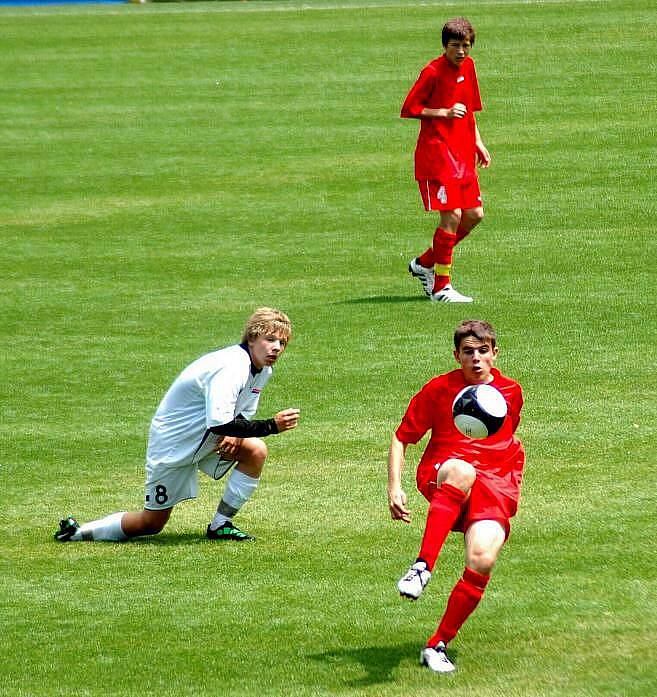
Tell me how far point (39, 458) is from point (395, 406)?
2.77m

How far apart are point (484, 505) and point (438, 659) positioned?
75 centimetres

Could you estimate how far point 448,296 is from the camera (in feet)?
46.4

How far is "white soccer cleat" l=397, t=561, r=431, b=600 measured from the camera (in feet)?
20.8

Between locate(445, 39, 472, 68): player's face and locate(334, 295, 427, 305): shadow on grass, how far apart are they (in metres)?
2.40

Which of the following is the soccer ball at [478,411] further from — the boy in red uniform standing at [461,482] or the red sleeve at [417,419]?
the red sleeve at [417,419]

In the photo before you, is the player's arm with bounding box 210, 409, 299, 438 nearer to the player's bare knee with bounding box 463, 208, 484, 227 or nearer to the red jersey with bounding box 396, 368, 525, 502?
the red jersey with bounding box 396, 368, 525, 502

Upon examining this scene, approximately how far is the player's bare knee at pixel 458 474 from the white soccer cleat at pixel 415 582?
18.6 inches

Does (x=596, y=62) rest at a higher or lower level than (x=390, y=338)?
higher

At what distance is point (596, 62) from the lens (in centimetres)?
2348

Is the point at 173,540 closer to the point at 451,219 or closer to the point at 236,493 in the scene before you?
the point at 236,493

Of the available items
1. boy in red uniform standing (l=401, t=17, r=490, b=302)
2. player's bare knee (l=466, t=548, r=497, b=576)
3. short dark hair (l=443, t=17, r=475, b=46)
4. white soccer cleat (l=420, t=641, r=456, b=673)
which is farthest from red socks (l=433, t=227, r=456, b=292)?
white soccer cleat (l=420, t=641, r=456, b=673)

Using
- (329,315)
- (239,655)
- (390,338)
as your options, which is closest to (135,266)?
(329,315)

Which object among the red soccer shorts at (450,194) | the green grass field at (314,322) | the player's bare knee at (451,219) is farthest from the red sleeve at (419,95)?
the green grass field at (314,322)

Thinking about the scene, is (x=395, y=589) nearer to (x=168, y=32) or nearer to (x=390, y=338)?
(x=390, y=338)
